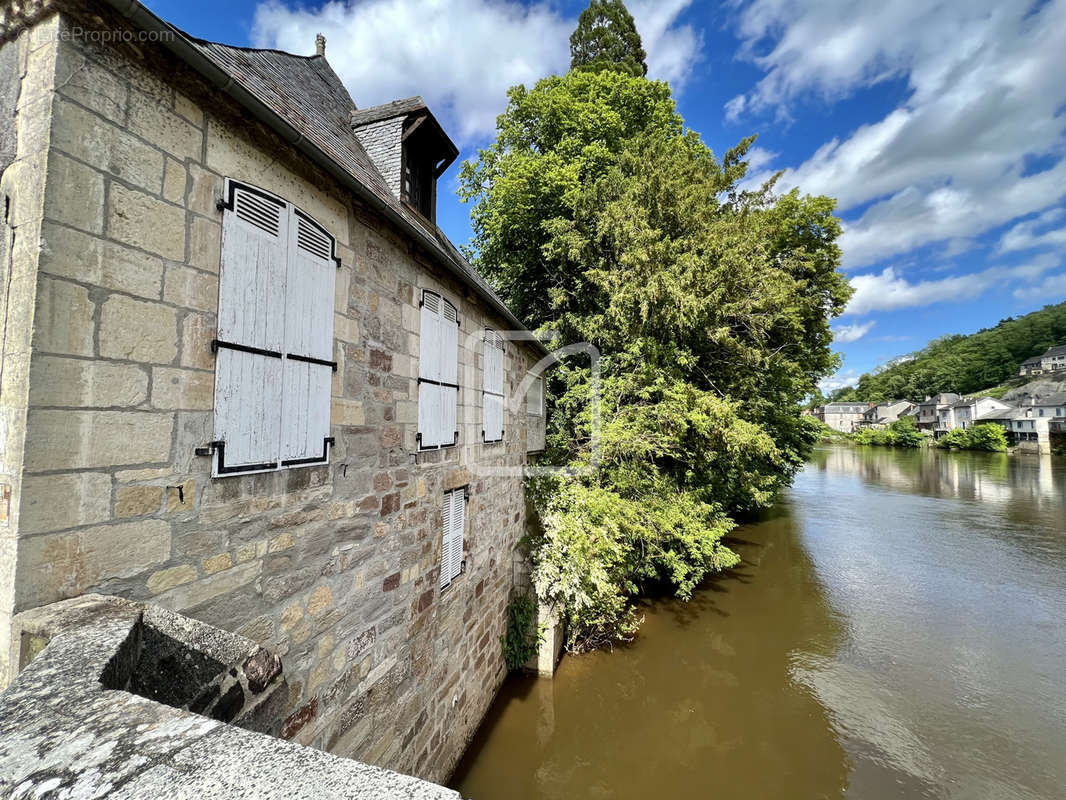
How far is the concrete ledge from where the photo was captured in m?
0.86

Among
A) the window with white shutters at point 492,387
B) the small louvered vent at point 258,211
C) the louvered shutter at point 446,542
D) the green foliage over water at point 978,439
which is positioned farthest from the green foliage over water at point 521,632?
the green foliage over water at point 978,439

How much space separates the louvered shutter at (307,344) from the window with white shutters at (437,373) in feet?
3.92

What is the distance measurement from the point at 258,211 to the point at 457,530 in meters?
3.60

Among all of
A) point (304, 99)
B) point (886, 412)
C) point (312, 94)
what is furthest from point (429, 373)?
point (886, 412)

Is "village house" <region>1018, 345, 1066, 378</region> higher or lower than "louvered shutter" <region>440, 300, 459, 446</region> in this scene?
higher

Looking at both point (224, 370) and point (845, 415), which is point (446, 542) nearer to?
point (224, 370)

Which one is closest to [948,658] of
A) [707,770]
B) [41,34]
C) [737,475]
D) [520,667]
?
[737,475]

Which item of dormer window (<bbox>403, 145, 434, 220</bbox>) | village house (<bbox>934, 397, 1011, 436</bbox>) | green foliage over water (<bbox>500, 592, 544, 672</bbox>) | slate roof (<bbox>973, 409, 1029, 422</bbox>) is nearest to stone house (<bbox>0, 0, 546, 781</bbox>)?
dormer window (<bbox>403, 145, 434, 220</bbox>)

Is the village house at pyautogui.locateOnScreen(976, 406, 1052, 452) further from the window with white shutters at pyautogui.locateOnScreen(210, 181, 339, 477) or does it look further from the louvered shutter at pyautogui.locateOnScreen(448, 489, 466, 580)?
the window with white shutters at pyautogui.locateOnScreen(210, 181, 339, 477)

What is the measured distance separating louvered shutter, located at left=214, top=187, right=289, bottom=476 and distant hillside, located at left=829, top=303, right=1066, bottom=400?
87.1m

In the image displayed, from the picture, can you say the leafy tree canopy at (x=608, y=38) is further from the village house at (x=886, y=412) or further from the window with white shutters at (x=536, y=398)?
the village house at (x=886, y=412)

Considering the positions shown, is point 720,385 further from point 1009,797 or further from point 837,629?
point 1009,797

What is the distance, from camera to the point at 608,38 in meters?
14.3

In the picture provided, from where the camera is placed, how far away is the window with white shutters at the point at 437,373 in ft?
13.5
